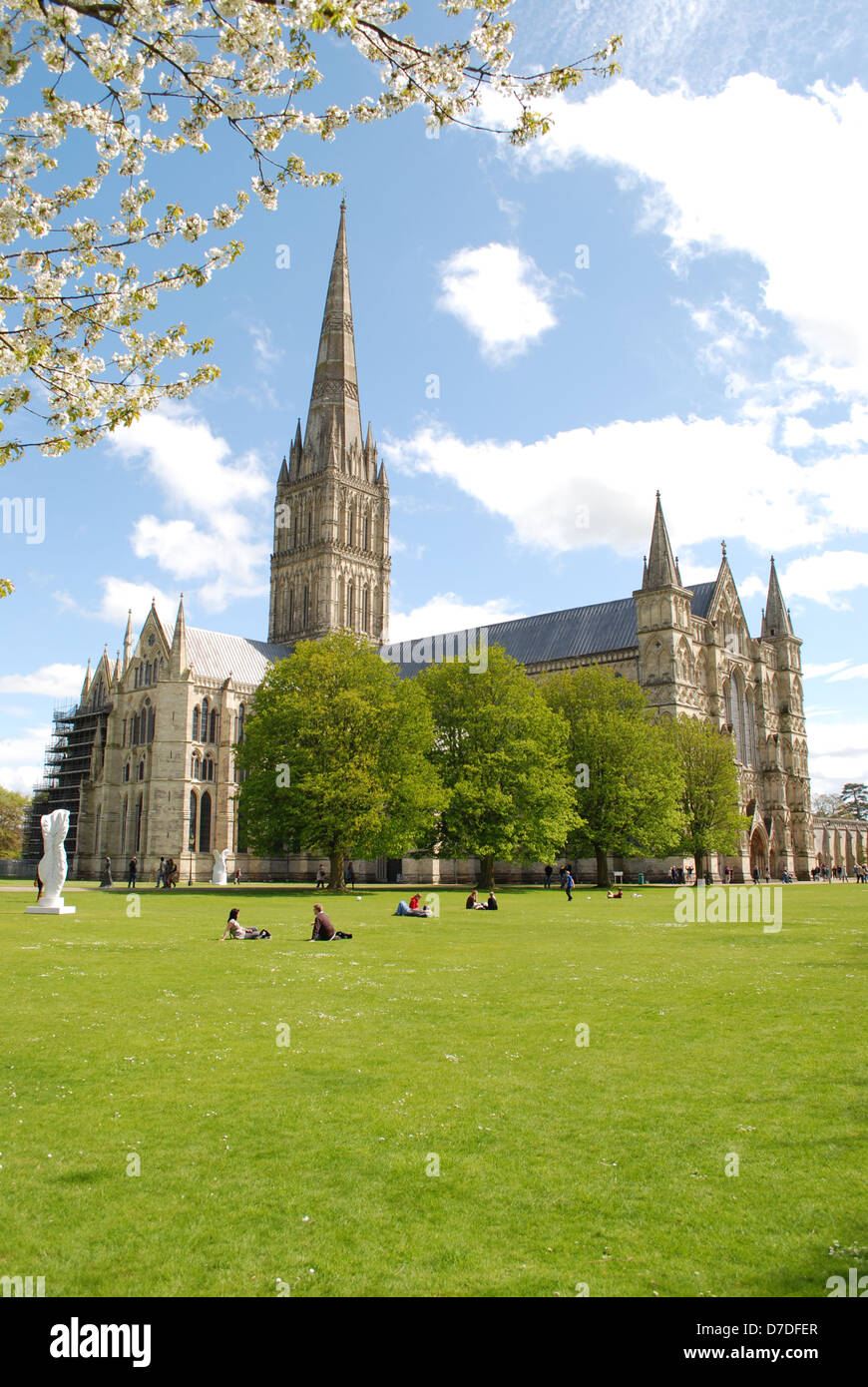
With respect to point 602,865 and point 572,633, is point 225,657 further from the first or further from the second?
point 602,865

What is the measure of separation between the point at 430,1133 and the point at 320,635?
7973cm

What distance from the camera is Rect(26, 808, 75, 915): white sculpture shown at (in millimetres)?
26406

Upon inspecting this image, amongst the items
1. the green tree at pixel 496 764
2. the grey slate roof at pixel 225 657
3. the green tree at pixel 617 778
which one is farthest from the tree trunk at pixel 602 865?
the grey slate roof at pixel 225 657

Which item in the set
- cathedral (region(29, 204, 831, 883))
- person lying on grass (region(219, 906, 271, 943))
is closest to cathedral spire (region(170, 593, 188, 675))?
cathedral (region(29, 204, 831, 883))

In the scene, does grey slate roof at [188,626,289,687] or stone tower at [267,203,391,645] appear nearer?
grey slate roof at [188,626,289,687]

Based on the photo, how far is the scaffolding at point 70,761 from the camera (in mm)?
85363

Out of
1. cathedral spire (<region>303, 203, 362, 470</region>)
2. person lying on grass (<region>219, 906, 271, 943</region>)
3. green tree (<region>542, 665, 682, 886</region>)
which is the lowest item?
person lying on grass (<region>219, 906, 271, 943</region>)

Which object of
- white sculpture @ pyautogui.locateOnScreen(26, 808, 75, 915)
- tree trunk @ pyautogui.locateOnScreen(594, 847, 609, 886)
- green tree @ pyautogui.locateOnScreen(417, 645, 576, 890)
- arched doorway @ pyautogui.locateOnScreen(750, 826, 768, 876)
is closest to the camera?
white sculpture @ pyautogui.locateOnScreen(26, 808, 75, 915)

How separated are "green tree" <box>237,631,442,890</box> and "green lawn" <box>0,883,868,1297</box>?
27.6 m

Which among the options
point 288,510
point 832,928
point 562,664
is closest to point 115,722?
point 288,510

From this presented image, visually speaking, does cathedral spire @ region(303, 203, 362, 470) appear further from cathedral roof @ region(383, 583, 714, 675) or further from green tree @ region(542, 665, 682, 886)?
green tree @ region(542, 665, 682, 886)

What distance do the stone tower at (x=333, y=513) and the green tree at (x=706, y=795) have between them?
3757 centimetres

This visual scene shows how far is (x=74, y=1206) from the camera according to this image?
5.81 meters

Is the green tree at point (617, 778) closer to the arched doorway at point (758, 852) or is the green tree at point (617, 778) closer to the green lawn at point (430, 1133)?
the arched doorway at point (758, 852)
